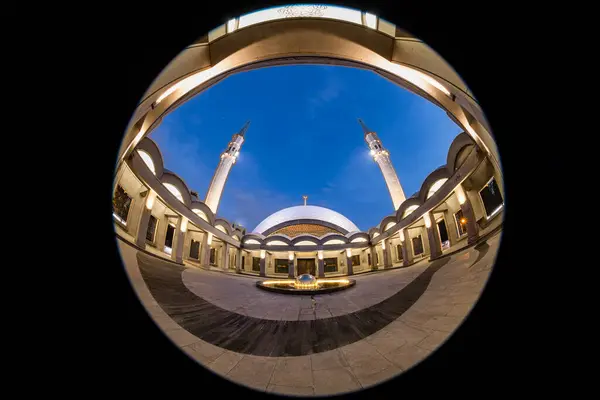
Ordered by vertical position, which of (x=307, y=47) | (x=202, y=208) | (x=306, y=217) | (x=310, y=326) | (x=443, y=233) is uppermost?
(x=306, y=217)

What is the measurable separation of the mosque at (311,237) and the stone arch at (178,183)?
4cm

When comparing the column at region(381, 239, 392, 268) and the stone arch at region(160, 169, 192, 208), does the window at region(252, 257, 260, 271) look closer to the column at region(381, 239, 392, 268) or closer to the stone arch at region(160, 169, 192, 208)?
the stone arch at region(160, 169, 192, 208)

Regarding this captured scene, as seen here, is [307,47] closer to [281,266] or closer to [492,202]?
[492,202]

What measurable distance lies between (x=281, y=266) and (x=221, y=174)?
14014mm

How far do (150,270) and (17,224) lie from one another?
3.51m

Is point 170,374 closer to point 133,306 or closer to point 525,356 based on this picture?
point 133,306

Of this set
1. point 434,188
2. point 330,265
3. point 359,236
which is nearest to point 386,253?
point 359,236

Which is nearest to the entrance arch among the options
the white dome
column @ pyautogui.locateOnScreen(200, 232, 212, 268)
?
column @ pyautogui.locateOnScreen(200, 232, 212, 268)

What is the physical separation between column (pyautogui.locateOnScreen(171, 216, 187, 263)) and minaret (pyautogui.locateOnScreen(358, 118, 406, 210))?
66.6 feet

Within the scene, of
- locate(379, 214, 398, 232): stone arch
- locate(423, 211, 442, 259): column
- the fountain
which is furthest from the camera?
locate(379, 214, 398, 232): stone arch

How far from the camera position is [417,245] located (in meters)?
11.0

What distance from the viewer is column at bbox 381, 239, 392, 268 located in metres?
12.2

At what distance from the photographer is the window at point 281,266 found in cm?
1517

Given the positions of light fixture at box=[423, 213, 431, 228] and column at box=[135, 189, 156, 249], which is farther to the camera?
light fixture at box=[423, 213, 431, 228]
